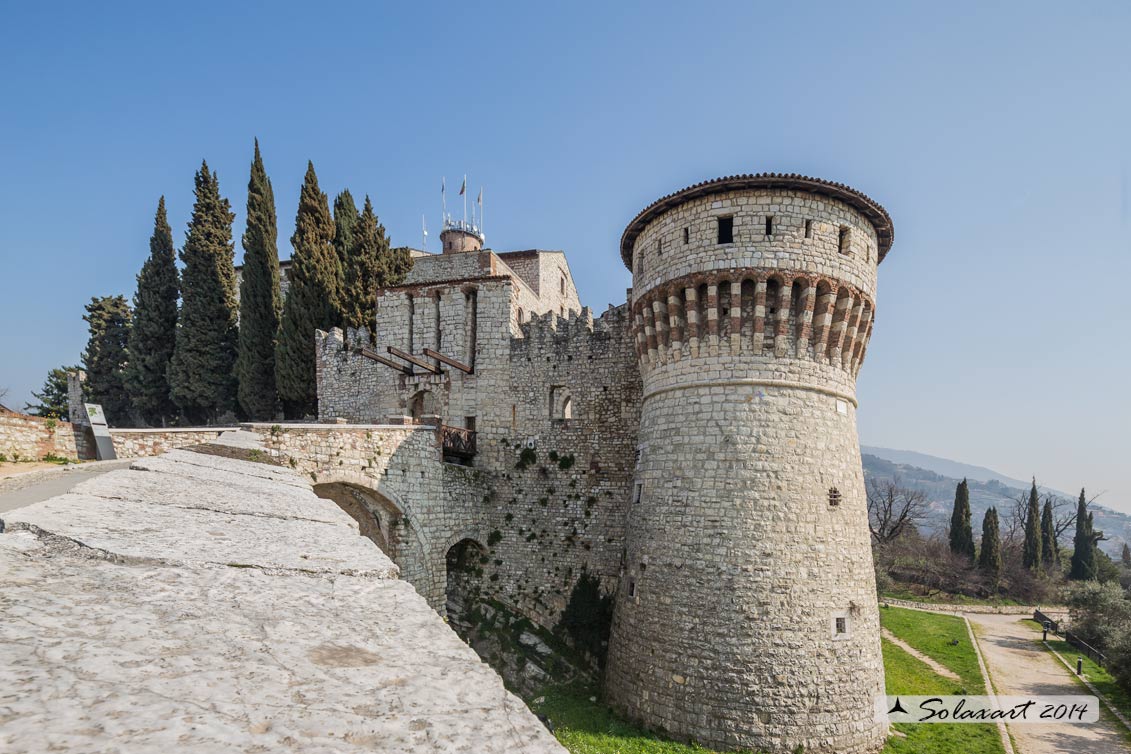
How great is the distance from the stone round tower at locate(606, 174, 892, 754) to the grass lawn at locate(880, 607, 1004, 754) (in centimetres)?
159

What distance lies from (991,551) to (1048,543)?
13408 mm

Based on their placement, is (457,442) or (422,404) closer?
(457,442)

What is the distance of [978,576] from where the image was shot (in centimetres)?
4528

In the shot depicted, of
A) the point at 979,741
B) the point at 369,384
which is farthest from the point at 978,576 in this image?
the point at 369,384

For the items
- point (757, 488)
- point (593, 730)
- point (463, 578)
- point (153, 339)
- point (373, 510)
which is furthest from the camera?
point (153, 339)

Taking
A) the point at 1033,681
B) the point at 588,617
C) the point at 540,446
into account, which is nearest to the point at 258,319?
the point at 540,446

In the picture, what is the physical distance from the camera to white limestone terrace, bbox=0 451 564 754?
4.69 feet

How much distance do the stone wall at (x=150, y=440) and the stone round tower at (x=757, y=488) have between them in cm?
998

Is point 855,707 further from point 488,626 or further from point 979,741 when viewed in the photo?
point 488,626

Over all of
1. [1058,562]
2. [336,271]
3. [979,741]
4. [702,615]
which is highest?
[336,271]

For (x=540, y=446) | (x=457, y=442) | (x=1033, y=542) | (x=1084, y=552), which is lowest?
(x=1084, y=552)

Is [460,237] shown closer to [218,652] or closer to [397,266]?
[397,266]

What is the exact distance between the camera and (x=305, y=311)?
26.2m

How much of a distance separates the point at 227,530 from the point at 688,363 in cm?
1250
